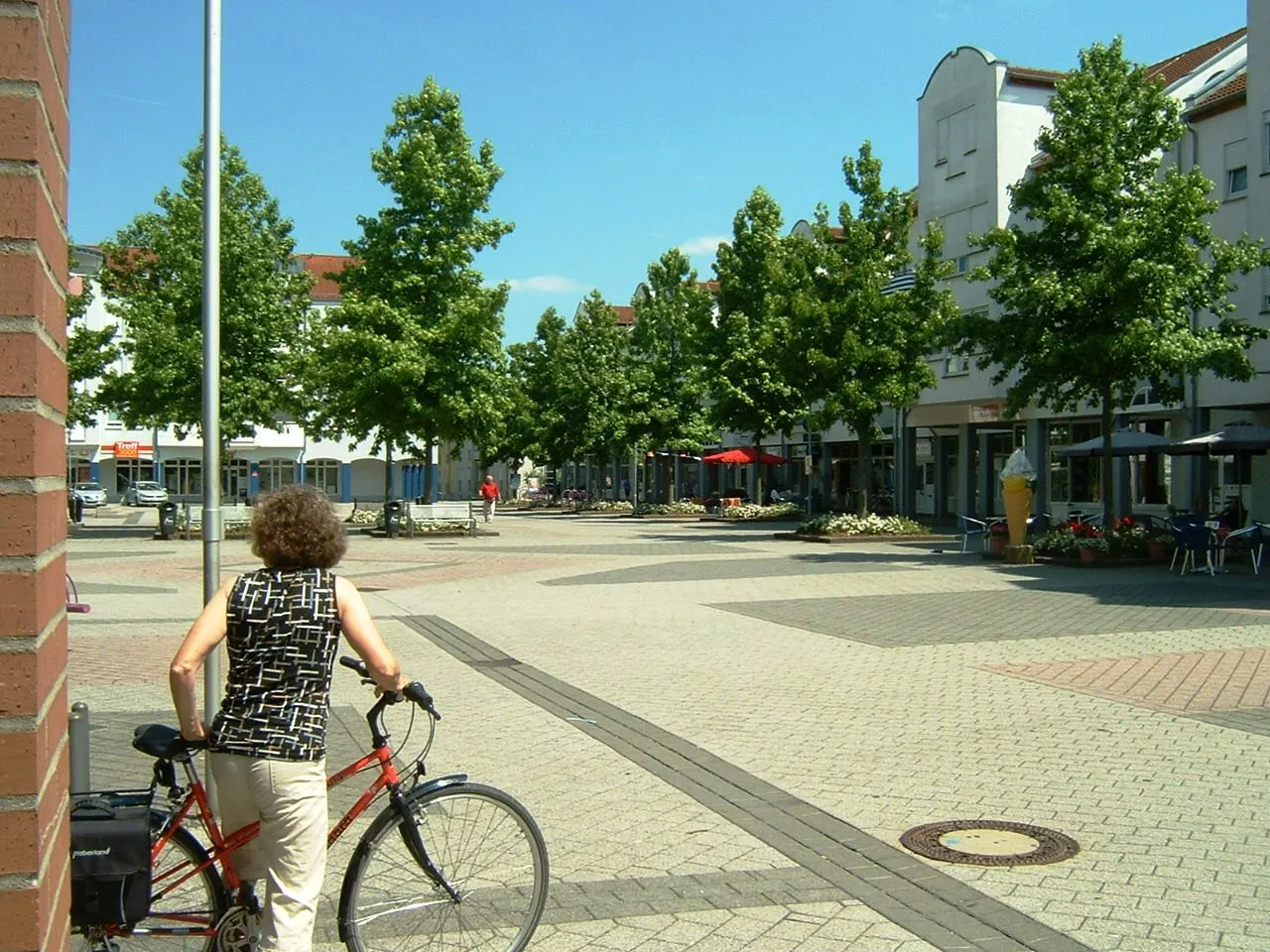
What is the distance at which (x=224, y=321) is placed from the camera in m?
37.2

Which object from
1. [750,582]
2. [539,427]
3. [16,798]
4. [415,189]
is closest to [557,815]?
[16,798]

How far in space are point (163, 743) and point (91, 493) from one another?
76.4 m

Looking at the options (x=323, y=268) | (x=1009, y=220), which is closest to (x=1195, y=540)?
(x=1009, y=220)

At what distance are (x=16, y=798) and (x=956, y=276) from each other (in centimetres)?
4522

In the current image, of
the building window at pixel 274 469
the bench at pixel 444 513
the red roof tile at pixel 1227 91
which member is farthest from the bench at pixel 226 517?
the building window at pixel 274 469

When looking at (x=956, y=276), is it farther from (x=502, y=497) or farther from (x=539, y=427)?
(x=502, y=497)

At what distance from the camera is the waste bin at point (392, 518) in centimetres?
3616

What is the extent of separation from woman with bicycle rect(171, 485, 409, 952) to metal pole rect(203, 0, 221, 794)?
179 cm

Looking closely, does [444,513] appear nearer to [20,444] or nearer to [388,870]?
[388,870]

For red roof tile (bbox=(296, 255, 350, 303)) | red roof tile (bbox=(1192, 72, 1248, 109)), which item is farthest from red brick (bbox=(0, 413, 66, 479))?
red roof tile (bbox=(296, 255, 350, 303))

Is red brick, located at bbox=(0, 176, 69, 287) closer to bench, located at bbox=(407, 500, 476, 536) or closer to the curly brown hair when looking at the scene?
the curly brown hair

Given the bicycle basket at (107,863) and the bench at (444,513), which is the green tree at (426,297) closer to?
the bench at (444,513)

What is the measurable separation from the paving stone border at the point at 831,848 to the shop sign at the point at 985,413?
35.8m

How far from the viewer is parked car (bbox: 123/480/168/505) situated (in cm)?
7375
